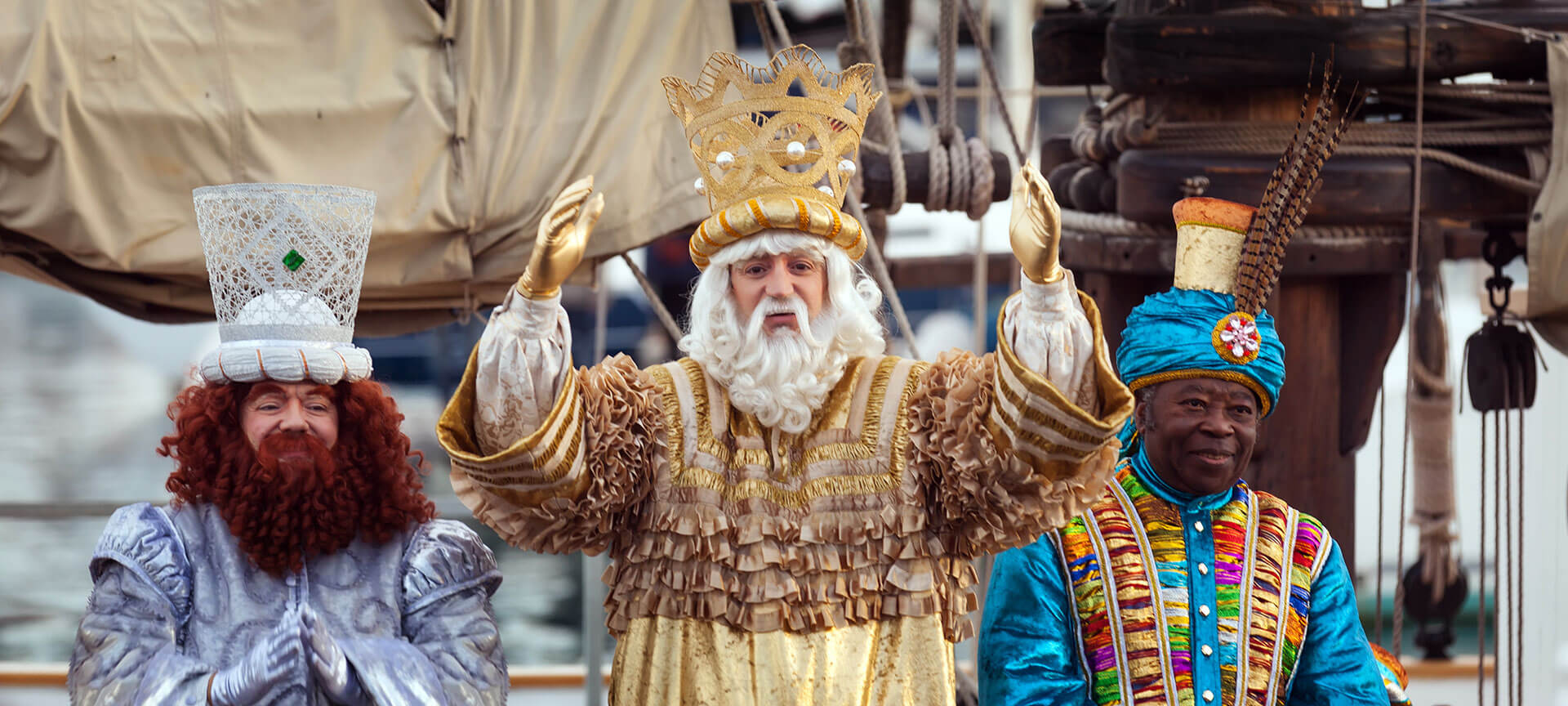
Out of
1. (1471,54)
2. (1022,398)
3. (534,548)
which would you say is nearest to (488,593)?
(534,548)

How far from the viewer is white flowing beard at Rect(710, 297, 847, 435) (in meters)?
2.66

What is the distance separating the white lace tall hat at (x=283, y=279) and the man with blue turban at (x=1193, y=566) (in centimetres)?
116

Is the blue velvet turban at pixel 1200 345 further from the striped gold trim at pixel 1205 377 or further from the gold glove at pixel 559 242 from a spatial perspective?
the gold glove at pixel 559 242

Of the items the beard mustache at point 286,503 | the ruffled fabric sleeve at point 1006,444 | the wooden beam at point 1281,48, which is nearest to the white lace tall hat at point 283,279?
the beard mustache at point 286,503

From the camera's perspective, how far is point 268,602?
2.58 meters

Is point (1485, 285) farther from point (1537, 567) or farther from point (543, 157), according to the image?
point (543, 157)

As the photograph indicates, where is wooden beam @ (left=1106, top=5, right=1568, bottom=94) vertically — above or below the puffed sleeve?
above

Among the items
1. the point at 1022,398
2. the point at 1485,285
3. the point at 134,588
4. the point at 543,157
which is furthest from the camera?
the point at 1485,285

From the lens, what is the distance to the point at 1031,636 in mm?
2703

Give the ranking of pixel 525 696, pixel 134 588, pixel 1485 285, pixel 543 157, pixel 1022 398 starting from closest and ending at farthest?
pixel 1022 398 → pixel 134 588 → pixel 543 157 → pixel 1485 285 → pixel 525 696

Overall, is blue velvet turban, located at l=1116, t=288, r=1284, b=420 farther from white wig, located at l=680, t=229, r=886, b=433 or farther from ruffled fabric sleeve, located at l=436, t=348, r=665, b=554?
ruffled fabric sleeve, located at l=436, t=348, r=665, b=554

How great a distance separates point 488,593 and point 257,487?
41 centimetres

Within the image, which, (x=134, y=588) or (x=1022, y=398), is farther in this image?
(x=134, y=588)

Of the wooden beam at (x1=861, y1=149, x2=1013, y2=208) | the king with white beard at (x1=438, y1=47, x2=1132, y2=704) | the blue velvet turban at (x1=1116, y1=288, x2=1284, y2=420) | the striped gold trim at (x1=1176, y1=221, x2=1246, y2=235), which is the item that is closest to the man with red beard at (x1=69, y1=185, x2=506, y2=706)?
the king with white beard at (x1=438, y1=47, x2=1132, y2=704)
